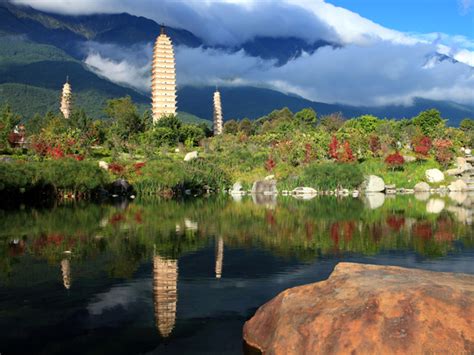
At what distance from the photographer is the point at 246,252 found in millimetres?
19516

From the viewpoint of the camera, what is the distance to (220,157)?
61406 mm

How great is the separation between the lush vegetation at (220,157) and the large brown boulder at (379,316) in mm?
36413

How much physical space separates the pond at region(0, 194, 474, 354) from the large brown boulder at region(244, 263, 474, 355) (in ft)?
6.28

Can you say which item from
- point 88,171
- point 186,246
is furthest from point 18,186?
point 186,246

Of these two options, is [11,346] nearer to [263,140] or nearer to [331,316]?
[331,316]

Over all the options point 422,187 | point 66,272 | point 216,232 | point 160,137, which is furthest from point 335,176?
point 66,272

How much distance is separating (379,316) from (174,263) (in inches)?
430

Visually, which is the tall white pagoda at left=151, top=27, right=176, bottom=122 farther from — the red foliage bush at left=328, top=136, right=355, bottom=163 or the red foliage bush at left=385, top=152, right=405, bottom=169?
the red foliage bush at left=385, top=152, right=405, bottom=169

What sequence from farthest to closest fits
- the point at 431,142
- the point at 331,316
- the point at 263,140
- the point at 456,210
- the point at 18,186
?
the point at 263,140, the point at 431,142, the point at 18,186, the point at 456,210, the point at 331,316

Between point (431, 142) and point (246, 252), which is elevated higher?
point (431, 142)

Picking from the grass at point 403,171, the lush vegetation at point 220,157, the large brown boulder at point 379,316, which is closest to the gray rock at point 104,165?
the lush vegetation at point 220,157

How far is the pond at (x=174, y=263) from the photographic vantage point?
35.1 ft

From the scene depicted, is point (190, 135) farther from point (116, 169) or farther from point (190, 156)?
point (116, 169)

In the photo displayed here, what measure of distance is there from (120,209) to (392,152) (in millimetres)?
35335
